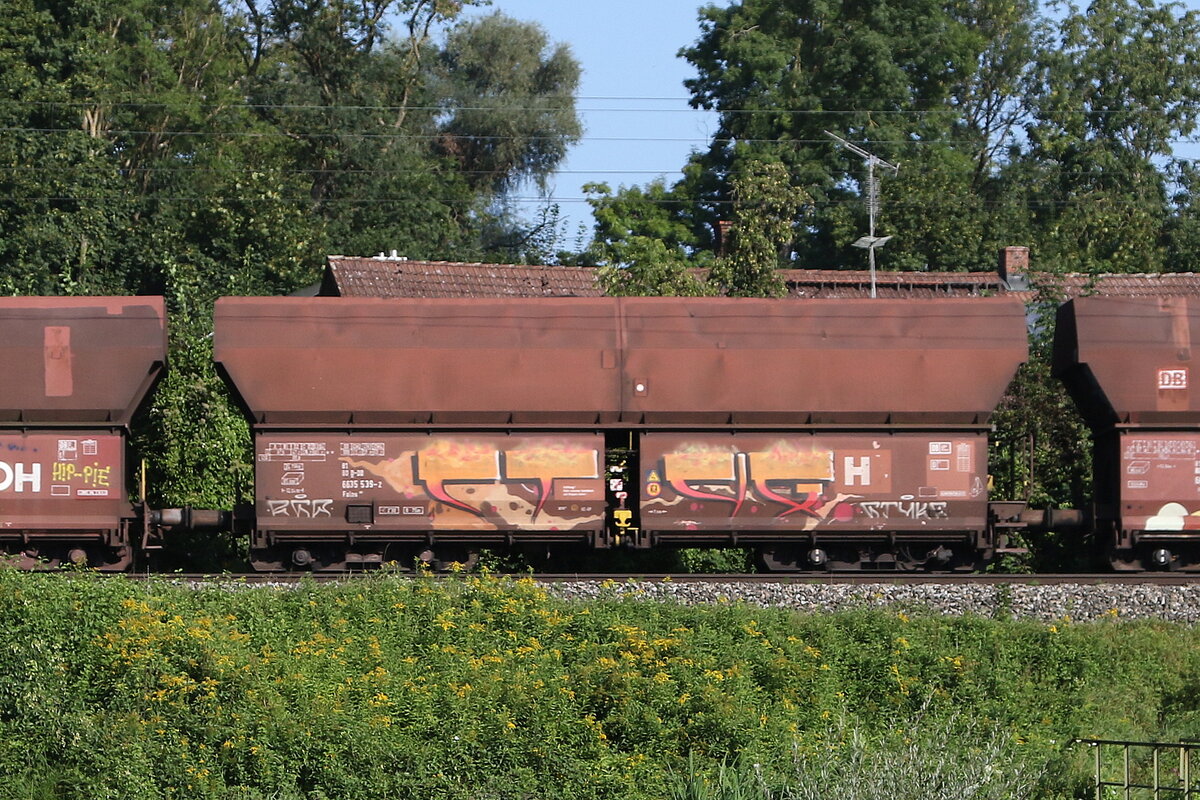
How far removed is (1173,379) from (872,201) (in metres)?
21.3

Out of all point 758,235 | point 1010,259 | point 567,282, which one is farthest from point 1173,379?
point 1010,259

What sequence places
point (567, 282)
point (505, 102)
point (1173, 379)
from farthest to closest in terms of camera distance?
point (505, 102) < point (567, 282) < point (1173, 379)

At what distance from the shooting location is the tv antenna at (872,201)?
3434 centimetres

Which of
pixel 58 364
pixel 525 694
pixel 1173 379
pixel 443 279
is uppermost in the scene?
pixel 443 279

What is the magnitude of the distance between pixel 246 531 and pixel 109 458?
6.38 feet

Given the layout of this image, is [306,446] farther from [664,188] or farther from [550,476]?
[664,188]

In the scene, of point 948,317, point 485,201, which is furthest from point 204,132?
point 948,317

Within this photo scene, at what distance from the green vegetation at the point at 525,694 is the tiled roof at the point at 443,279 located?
18225 millimetres

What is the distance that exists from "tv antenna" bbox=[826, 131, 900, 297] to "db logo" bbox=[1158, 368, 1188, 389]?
14325 millimetres

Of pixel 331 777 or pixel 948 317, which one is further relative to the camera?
pixel 948 317

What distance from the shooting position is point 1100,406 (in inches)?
759

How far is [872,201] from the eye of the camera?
1555 inches

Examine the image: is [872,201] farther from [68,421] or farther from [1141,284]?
[68,421]

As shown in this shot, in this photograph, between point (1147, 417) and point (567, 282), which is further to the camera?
point (567, 282)
